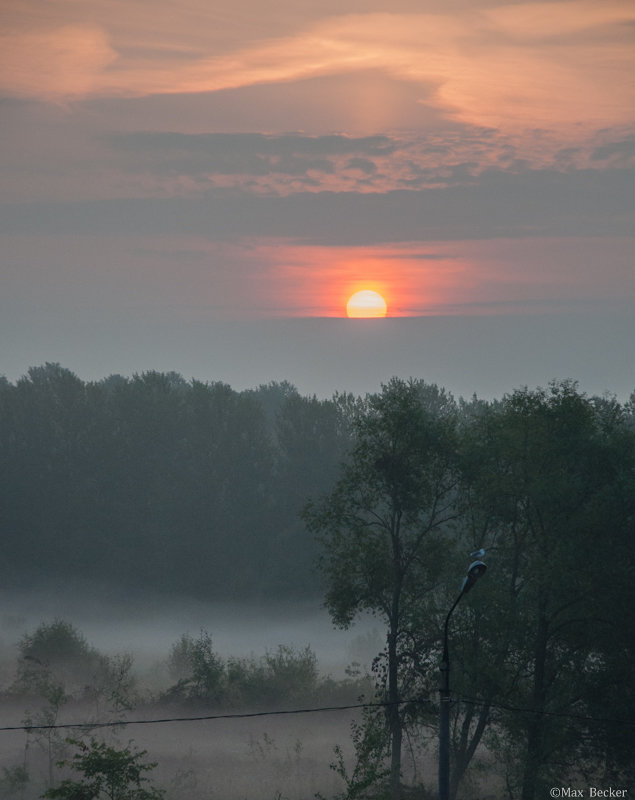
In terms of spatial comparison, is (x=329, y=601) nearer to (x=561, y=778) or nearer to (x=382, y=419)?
(x=382, y=419)

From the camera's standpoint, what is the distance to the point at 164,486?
281 ft

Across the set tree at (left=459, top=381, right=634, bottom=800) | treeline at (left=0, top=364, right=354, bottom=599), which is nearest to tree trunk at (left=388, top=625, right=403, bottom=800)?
tree at (left=459, top=381, right=634, bottom=800)

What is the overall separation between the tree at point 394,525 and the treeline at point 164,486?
43539 mm

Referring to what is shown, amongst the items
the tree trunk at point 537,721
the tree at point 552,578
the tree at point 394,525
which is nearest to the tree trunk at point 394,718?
the tree at point 394,525

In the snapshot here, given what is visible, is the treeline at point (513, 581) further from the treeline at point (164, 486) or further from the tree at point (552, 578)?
the treeline at point (164, 486)

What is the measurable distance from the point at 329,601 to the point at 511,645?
726 cm

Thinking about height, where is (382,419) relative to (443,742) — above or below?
above

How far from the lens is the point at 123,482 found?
86.5 meters

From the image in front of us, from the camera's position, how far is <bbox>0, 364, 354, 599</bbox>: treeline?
3216 inches

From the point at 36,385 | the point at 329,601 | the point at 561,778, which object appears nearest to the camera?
the point at 561,778

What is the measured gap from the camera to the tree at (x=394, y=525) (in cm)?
3547

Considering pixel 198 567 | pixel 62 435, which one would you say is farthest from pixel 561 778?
pixel 62 435

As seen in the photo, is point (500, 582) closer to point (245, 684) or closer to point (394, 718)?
point (394, 718)

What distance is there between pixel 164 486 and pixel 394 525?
51.7m
